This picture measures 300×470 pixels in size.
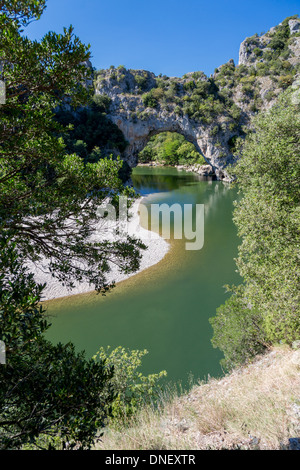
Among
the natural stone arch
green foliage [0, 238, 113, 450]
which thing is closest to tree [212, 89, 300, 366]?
green foliage [0, 238, 113, 450]

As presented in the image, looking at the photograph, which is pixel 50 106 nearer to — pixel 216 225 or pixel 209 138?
pixel 216 225

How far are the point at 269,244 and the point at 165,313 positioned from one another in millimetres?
6184

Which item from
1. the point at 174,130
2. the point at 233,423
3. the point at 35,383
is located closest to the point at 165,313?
the point at 233,423

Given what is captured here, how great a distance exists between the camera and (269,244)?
18.5 feet

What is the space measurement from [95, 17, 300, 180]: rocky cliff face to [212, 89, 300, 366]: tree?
34.8 metres

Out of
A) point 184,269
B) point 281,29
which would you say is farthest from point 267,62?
point 184,269

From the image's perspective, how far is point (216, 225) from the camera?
2084 centimetres

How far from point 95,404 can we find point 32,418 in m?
0.54

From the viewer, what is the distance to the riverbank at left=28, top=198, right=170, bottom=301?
39.0 ft

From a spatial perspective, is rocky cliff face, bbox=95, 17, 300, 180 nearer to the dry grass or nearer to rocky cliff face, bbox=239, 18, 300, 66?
Answer: rocky cliff face, bbox=239, 18, 300, 66

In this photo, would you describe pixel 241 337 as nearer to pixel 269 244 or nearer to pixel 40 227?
pixel 269 244

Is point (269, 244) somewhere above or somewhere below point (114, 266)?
above
